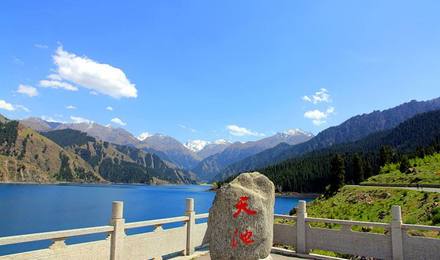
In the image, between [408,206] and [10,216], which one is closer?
[408,206]

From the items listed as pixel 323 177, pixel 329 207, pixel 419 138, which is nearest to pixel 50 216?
pixel 329 207

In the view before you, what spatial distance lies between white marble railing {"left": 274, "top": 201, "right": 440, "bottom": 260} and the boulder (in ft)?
11.4

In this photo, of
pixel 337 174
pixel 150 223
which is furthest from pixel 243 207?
pixel 337 174

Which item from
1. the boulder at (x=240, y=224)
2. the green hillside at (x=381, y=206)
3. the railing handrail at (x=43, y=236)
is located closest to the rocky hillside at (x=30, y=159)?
the green hillside at (x=381, y=206)

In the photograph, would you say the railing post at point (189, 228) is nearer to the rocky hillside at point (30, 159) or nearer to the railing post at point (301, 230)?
the railing post at point (301, 230)

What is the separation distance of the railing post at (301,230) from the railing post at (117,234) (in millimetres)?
5537

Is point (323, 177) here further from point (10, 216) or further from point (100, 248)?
point (100, 248)

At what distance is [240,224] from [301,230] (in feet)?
14.2

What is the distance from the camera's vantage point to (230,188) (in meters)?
7.96

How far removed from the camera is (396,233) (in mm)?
9281

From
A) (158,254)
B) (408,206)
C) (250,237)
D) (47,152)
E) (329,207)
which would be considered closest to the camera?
(250,237)

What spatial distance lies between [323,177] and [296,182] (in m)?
8.43

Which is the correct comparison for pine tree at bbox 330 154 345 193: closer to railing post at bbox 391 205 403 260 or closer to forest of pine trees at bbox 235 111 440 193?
forest of pine trees at bbox 235 111 440 193

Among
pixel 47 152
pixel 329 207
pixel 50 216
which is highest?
pixel 47 152
